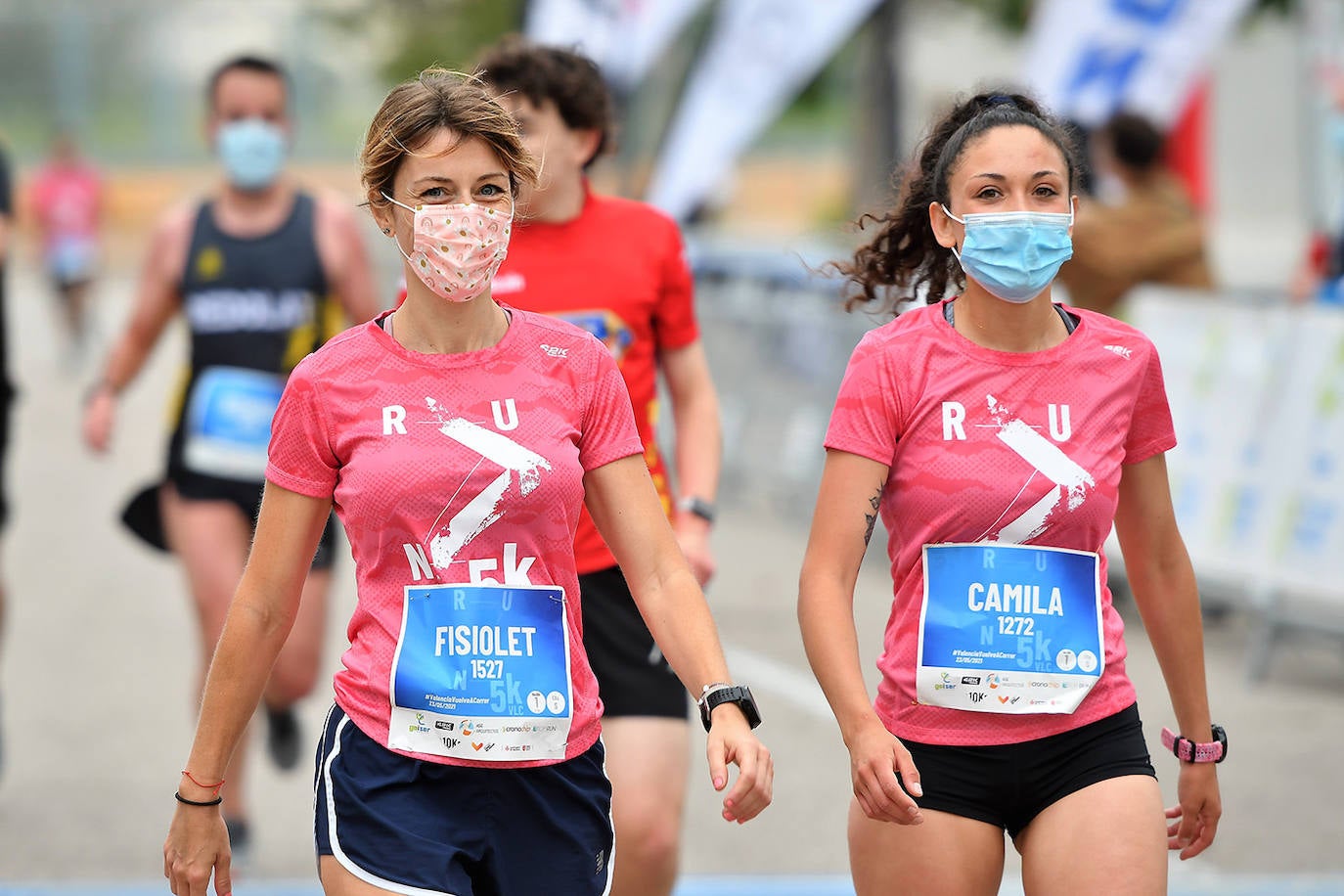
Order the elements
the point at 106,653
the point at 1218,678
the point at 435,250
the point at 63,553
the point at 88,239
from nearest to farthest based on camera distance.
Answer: the point at 435,250
the point at 1218,678
the point at 106,653
the point at 63,553
the point at 88,239

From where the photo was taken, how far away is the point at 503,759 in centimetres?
324

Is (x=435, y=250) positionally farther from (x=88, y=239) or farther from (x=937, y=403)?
(x=88, y=239)

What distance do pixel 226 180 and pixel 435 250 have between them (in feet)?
10.0

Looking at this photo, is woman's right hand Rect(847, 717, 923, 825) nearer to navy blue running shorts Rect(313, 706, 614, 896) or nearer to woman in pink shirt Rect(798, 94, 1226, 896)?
woman in pink shirt Rect(798, 94, 1226, 896)

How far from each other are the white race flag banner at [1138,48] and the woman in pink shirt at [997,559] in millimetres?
7846

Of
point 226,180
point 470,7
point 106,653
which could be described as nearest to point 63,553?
point 106,653

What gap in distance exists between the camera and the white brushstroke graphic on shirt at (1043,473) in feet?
11.3

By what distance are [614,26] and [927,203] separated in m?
7.87

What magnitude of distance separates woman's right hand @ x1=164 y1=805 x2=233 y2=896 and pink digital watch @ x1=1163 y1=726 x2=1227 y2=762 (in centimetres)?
179

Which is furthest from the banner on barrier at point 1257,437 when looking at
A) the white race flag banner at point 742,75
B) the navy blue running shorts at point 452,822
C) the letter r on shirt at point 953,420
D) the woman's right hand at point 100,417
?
the navy blue running shorts at point 452,822

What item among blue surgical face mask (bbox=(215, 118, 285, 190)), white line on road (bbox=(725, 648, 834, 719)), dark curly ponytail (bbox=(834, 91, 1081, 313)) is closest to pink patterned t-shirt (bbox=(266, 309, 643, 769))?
dark curly ponytail (bbox=(834, 91, 1081, 313))

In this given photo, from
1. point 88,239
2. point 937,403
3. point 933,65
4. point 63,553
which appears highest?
point 933,65

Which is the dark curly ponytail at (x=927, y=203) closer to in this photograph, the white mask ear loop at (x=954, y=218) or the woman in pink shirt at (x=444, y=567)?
the white mask ear loop at (x=954, y=218)

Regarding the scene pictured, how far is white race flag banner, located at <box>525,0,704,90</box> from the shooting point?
10891 mm
